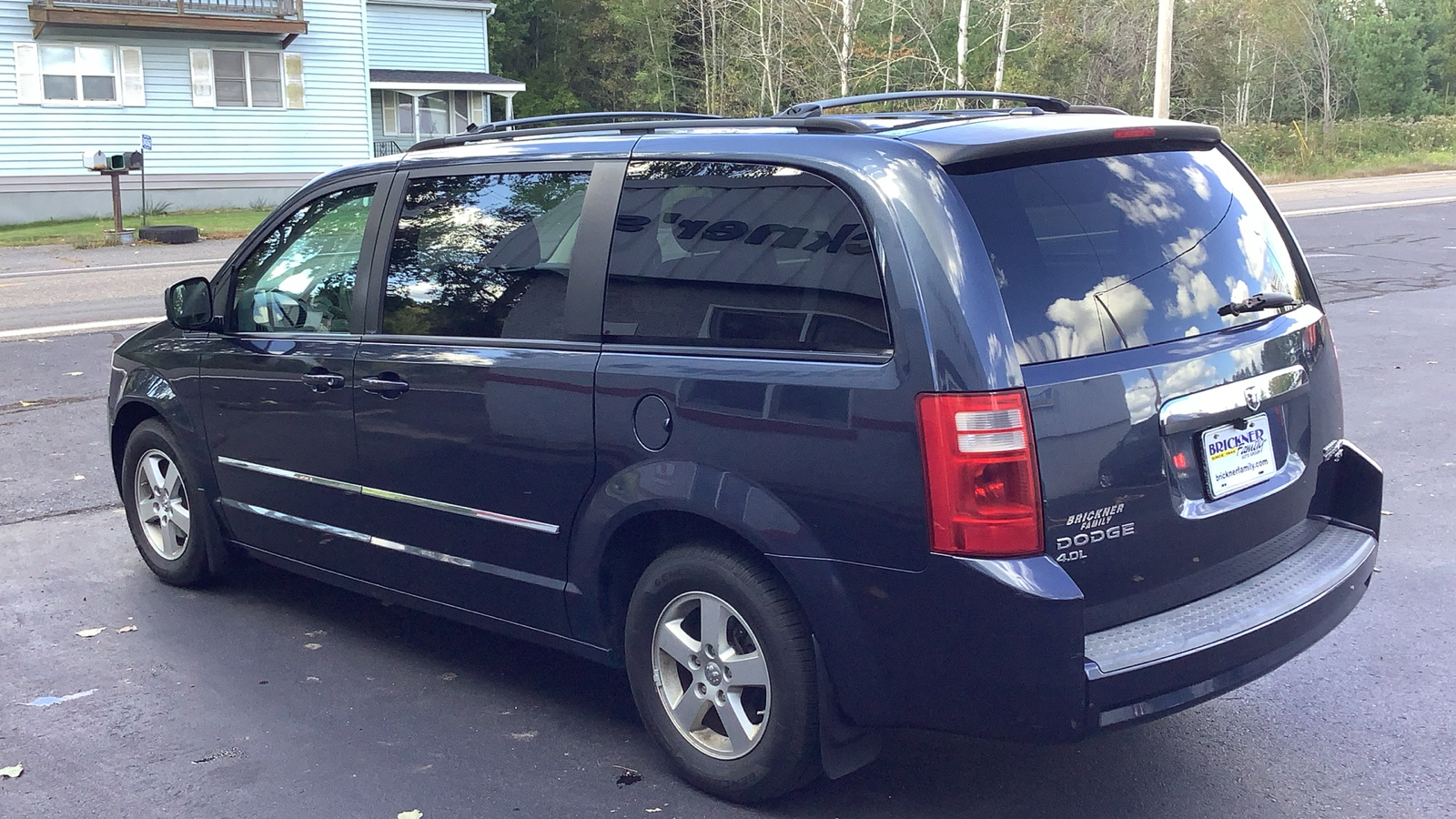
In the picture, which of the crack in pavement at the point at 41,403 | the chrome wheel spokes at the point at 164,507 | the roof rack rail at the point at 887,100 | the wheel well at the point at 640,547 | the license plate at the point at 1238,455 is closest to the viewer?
the license plate at the point at 1238,455

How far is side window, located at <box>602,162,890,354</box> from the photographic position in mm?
3295

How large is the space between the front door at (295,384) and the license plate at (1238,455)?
2.76 meters

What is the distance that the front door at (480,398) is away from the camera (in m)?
3.90

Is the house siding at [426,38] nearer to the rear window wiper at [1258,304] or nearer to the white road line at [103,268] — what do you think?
the white road line at [103,268]

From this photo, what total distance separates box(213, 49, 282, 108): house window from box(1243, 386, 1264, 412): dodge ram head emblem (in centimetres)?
3137

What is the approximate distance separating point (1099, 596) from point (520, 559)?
1.77 meters

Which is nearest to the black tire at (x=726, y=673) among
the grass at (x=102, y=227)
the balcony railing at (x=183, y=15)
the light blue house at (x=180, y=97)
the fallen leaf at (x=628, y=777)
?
the fallen leaf at (x=628, y=777)

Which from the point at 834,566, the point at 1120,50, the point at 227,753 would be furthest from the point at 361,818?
the point at 1120,50

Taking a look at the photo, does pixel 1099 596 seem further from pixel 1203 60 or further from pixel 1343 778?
pixel 1203 60

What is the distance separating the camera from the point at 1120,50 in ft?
158

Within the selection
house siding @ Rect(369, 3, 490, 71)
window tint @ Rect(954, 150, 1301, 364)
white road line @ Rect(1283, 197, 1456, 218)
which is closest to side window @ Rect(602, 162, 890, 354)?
window tint @ Rect(954, 150, 1301, 364)

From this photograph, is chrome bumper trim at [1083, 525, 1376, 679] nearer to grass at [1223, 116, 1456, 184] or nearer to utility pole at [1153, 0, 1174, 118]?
utility pole at [1153, 0, 1174, 118]

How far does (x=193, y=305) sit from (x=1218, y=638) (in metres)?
3.93

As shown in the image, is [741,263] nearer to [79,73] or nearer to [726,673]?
[726,673]
